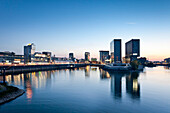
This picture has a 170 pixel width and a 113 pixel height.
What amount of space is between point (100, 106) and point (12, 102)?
24805 mm

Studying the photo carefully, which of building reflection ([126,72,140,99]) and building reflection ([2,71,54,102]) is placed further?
building reflection ([2,71,54,102])

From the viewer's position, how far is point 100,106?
34.3 meters

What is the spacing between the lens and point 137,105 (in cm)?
3506

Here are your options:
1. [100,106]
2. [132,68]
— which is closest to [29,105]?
[100,106]

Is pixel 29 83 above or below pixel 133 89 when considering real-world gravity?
above

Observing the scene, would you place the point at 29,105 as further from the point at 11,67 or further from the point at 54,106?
the point at 11,67

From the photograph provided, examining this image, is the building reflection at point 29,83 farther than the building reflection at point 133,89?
Yes

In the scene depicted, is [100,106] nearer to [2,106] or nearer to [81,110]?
[81,110]

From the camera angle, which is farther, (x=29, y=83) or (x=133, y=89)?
(x=29, y=83)

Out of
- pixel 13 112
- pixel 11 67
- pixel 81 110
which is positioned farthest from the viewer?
pixel 11 67

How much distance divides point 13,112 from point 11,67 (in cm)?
12758

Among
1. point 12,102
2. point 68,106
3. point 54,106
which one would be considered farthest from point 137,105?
point 12,102

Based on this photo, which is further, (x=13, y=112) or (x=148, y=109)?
(x=148, y=109)

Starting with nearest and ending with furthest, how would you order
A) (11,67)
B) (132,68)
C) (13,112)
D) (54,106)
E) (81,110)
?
(13,112) < (81,110) < (54,106) < (11,67) < (132,68)
